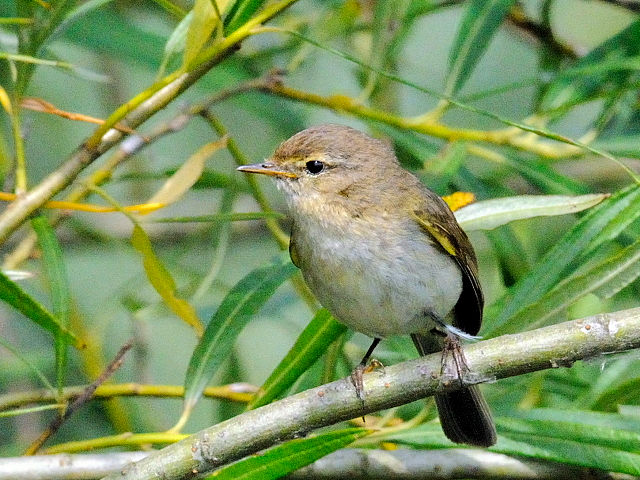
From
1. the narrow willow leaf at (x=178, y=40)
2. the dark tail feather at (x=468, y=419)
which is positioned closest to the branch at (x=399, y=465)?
the dark tail feather at (x=468, y=419)

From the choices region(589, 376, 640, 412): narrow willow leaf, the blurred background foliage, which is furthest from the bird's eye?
region(589, 376, 640, 412): narrow willow leaf

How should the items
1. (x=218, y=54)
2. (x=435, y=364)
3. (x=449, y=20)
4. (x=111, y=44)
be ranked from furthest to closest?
(x=449, y=20)
(x=111, y=44)
(x=218, y=54)
(x=435, y=364)

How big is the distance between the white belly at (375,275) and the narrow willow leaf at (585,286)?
1.19 ft

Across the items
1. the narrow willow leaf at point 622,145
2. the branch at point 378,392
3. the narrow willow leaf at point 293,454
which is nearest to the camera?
the branch at point 378,392

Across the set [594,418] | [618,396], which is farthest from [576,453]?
[618,396]

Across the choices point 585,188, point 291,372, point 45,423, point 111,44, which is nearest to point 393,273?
point 291,372

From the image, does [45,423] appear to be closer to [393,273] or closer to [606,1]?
[393,273]

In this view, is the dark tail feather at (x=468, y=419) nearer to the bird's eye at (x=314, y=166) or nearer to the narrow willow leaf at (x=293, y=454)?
the narrow willow leaf at (x=293, y=454)

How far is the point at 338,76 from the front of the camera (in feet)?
21.9

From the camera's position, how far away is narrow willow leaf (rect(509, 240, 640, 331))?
2680 mm

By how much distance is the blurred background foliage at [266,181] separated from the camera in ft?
9.40

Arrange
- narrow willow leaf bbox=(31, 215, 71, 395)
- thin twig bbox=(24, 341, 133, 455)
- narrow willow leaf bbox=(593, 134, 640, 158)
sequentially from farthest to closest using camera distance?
1. narrow willow leaf bbox=(593, 134, 640, 158)
2. narrow willow leaf bbox=(31, 215, 71, 395)
3. thin twig bbox=(24, 341, 133, 455)

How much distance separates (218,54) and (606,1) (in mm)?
2205

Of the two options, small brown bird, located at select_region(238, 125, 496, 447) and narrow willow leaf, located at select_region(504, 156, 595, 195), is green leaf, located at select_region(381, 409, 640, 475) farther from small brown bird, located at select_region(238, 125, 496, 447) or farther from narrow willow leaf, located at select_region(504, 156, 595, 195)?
narrow willow leaf, located at select_region(504, 156, 595, 195)
